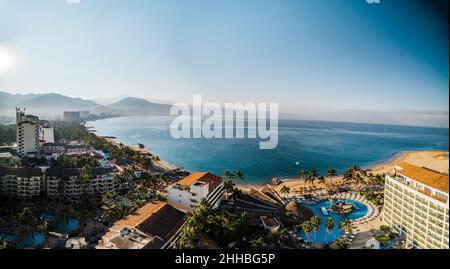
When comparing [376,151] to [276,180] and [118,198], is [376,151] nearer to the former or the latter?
[276,180]

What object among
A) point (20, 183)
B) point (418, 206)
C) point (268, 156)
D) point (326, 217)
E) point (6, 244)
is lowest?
point (326, 217)

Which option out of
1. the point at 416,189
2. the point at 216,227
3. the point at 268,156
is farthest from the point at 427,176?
the point at 268,156

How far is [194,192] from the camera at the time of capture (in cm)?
553

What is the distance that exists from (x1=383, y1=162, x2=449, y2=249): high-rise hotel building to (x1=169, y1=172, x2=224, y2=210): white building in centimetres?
321

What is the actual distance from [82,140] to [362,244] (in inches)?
490

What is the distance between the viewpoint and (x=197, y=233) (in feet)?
13.9

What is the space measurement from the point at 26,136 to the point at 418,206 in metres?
10.6

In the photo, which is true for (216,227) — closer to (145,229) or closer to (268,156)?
(145,229)

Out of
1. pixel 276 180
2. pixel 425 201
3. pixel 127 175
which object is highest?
pixel 425 201

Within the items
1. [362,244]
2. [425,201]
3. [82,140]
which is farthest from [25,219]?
[82,140]

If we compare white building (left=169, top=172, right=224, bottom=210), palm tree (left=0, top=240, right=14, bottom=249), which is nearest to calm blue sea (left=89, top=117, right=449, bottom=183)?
white building (left=169, top=172, right=224, bottom=210)
